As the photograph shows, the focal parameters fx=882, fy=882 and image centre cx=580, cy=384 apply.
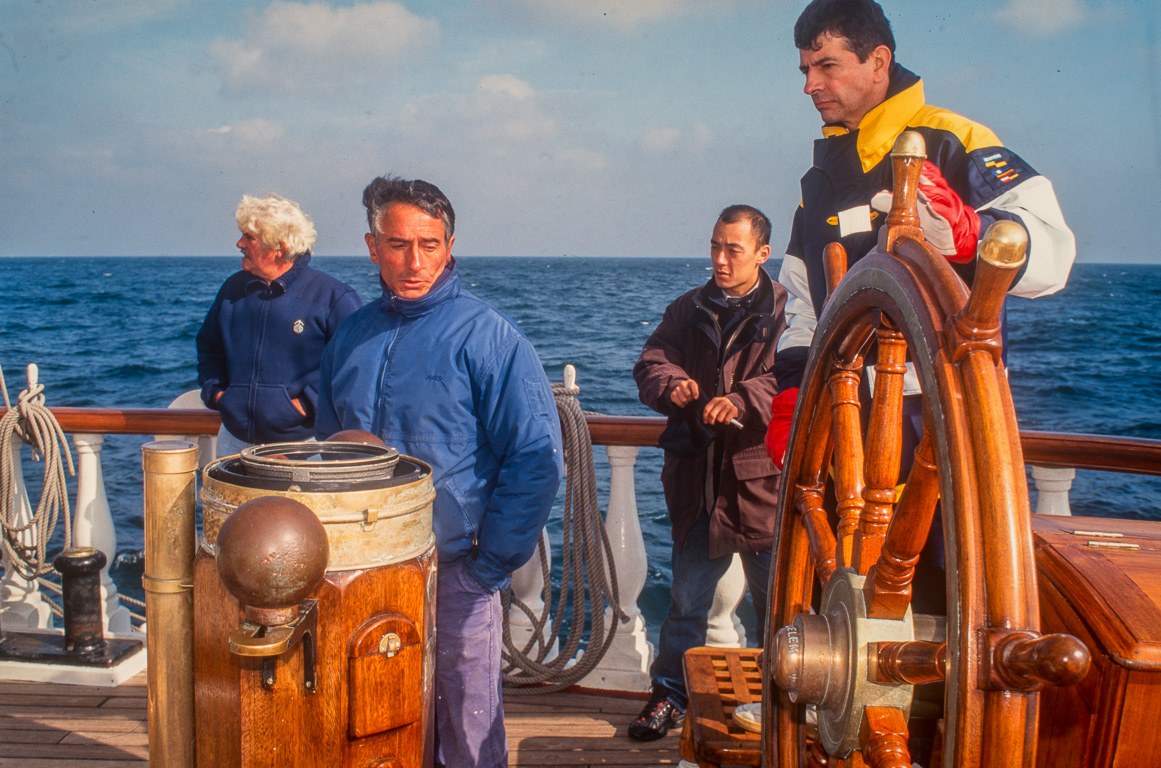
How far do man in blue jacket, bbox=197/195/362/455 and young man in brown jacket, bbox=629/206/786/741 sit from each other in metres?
1.13

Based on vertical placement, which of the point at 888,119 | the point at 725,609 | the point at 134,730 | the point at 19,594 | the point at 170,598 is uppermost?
Result: the point at 888,119

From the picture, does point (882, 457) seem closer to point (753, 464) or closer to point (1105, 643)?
point (1105, 643)

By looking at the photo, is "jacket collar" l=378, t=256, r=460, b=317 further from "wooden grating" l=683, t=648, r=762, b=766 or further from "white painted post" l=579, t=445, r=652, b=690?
"white painted post" l=579, t=445, r=652, b=690

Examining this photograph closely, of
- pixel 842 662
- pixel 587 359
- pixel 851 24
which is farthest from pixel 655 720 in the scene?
pixel 587 359

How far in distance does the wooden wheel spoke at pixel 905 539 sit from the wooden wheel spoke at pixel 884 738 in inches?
4.0

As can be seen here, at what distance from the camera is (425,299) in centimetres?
183

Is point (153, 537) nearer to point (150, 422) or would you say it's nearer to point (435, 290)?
point (435, 290)

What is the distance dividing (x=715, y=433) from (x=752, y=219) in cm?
65

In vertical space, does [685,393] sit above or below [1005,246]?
below

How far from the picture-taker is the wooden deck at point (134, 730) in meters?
2.21

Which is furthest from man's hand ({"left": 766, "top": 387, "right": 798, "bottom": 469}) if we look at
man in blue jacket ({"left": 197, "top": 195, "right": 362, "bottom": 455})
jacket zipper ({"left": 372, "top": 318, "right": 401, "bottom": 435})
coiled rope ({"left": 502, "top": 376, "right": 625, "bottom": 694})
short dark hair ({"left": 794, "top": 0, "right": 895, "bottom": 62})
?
man in blue jacket ({"left": 197, "top": 195, "right": 362, "bottom": 455})

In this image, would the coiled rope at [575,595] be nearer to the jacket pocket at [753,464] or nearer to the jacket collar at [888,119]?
the jacket pocket at [753,464]

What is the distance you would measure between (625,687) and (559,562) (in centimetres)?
592

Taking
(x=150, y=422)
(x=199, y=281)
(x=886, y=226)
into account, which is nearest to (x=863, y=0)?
(x=886, y=226)
